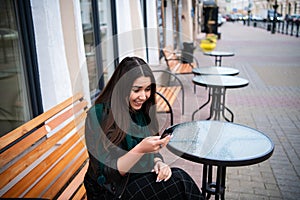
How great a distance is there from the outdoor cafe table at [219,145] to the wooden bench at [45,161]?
0.70 meters

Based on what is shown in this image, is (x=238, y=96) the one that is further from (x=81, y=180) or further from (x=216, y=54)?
(x=81, y=180)

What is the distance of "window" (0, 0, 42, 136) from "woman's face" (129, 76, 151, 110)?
153 centimetres

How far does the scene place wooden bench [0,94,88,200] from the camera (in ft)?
5.61

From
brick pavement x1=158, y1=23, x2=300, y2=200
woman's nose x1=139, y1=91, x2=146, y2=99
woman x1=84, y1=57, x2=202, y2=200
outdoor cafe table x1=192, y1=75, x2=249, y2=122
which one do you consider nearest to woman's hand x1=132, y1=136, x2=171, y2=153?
woman x1=84, y1=57, x2=202, y2=200

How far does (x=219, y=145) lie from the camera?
1863 mm

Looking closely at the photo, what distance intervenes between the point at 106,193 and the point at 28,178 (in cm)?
59

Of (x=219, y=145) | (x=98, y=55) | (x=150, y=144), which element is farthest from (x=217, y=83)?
(x=150, y=144)

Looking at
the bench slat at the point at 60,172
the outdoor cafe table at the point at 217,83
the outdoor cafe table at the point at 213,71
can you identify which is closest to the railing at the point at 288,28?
the outdoor cafe table at the point at 213,71

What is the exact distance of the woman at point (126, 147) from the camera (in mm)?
1448

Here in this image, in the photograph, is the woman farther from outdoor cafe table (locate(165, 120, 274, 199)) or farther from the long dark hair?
outdoor cafe table (locate(165, 120, 274, 199))

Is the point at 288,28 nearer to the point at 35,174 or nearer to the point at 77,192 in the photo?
the point at 77,192

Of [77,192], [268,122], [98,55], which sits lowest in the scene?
[268,122]

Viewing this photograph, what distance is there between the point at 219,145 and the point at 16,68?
2.08 metres

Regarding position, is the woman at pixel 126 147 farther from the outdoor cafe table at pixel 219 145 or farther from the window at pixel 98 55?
the window at pixel 98 55
